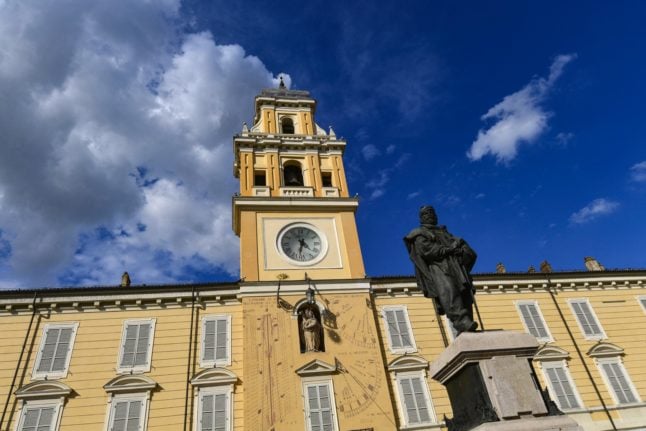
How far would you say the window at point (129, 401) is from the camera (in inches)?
639

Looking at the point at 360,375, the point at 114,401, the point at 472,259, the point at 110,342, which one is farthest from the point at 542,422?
the point at 110,342

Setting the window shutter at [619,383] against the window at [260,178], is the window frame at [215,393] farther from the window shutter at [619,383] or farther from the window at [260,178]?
the window shutter at [619,383]

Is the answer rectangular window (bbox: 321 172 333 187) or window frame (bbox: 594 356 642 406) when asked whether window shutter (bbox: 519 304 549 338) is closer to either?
window frame (bbox: 594 356 642 406)

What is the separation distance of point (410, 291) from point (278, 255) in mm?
6790

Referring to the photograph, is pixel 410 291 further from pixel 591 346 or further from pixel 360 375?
pixel 591 346

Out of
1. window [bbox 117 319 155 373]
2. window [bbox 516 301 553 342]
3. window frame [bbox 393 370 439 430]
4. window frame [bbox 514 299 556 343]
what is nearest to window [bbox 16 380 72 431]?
window [bbox 117 319 155 373]

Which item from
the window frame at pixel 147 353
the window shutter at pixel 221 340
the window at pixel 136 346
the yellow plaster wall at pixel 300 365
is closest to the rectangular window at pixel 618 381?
the yellow plaster wall at pixel 300 365

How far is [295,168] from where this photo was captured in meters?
25.8

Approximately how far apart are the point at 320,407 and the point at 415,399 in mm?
4168

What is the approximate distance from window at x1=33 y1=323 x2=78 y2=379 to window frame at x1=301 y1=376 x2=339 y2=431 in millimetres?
9398

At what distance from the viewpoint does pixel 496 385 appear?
5.20 m

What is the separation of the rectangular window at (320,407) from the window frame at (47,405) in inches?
360

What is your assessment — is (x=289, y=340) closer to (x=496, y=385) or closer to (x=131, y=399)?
(x=131, y=399)

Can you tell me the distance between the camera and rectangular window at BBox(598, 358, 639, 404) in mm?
20062
